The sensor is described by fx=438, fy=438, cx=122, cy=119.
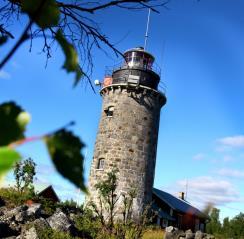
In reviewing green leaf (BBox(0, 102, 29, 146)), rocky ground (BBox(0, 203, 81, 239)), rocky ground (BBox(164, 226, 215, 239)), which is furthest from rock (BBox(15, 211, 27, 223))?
green leaf (BBox(0, 102, 29, 146))

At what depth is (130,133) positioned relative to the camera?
2553 cm

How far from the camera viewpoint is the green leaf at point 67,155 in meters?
0.47

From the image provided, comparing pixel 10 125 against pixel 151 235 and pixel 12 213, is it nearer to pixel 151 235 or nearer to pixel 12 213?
pixel 12 213

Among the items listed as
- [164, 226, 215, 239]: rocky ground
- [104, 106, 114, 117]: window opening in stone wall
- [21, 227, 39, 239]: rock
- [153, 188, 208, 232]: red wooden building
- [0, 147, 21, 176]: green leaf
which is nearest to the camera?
[0, 147, 21, 176]: green leaf

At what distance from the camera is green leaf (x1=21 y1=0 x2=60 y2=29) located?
59cm

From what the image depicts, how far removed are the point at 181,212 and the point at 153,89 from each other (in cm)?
1342

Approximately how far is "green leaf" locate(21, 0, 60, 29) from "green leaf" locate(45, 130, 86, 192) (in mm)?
186

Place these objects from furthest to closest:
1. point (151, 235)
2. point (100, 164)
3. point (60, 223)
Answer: point (100, 164), point (151, 235), point (60, 223)

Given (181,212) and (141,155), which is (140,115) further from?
(181,212)

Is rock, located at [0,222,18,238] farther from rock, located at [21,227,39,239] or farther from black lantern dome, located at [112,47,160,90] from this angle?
black lantern dome, located at [112,47,160,90]

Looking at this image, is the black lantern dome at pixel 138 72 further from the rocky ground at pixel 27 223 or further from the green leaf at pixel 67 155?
the green leaf at pixel 67 155

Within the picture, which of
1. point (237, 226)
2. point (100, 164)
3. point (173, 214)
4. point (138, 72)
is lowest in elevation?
point (173, 214)

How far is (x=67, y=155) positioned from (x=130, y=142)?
2499cm

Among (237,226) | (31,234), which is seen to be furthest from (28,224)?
(237,226)
